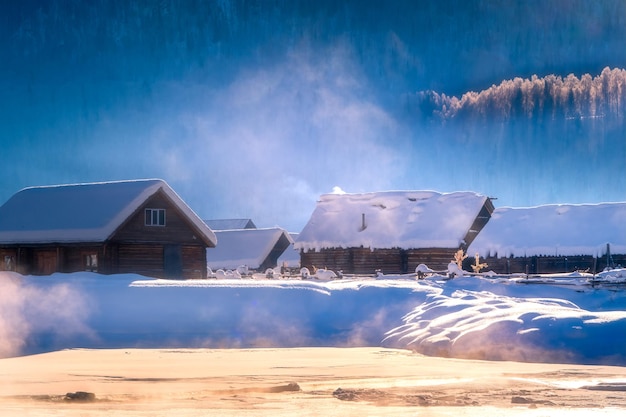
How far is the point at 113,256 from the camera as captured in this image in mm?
37375

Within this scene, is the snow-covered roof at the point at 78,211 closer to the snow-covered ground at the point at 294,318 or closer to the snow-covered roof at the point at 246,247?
the snow-covered ground at the point at 294,318

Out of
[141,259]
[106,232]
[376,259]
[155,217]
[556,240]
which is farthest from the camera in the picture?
[376,259]

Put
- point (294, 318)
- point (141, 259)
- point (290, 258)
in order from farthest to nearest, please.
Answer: point (290, 258) → point (141, 259) → point (294, 318)

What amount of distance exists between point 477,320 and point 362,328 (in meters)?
5.05

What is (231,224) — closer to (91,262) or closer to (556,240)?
(556,240)

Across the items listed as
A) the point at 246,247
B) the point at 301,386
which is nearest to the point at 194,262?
the point at 301,386

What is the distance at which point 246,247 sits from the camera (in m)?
71.6

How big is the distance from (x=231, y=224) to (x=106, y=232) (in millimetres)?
57943

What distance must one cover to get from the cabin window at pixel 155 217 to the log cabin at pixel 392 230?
55.1ft

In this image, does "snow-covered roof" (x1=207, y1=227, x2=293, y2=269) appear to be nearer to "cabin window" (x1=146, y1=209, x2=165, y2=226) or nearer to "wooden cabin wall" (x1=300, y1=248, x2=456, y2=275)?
"wooden cabin wall" (x1=300, y1=248, x2=456, y2=275)

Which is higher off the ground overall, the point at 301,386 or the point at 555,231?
the point at 555,231

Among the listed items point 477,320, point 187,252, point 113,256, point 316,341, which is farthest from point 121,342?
point 187,252

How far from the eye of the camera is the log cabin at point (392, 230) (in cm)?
5228

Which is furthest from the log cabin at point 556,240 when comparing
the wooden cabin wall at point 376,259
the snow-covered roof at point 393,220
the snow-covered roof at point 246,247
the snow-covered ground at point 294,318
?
the snow-covered ground at point 294,318
